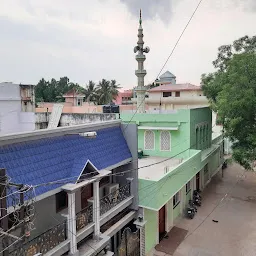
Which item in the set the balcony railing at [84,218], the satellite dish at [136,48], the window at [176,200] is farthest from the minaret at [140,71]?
the balcony railing at [84,218]

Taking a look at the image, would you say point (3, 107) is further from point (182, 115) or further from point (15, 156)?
point (15, 156)

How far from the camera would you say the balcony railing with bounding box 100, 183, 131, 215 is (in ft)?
A: 33.3

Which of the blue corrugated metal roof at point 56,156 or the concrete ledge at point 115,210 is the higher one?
the blue corrugated metal roof at point 56,156

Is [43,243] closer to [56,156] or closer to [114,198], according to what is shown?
[56,156]

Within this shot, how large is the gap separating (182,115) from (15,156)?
12.0 metres

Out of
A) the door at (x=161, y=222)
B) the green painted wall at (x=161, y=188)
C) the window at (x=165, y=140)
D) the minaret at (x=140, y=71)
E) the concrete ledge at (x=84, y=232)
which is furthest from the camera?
the minaret at (x=140, y=71)

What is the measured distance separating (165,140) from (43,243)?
11.4m

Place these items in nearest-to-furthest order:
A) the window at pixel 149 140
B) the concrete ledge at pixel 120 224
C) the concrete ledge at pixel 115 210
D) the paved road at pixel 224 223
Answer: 1. the concrete ledge at pixel 115 210
2. the concrete ledge at pixel 120 224
3. the paved road at pixel 224 223
4. the window at pixel 149 140

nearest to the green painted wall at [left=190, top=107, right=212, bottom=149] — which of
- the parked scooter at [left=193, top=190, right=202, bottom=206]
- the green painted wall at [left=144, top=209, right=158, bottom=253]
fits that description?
the parked scooter at [left=193, top=190, right=202, bottom=206]

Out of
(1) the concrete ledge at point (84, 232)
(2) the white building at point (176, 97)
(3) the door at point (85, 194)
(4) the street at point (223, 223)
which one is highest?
(2) the white building at point (176, 97)

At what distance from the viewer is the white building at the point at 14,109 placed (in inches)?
843

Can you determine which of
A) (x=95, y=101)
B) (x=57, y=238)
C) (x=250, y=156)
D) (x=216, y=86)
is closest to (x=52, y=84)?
(x=95, y=101)

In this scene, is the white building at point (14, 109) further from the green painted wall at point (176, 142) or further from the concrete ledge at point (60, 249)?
the concrete ledge at point (60, 249)

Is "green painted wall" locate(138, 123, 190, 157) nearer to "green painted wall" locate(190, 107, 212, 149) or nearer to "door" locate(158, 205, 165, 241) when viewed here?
"green painted wall" locate(190, 107, 212, 149)
